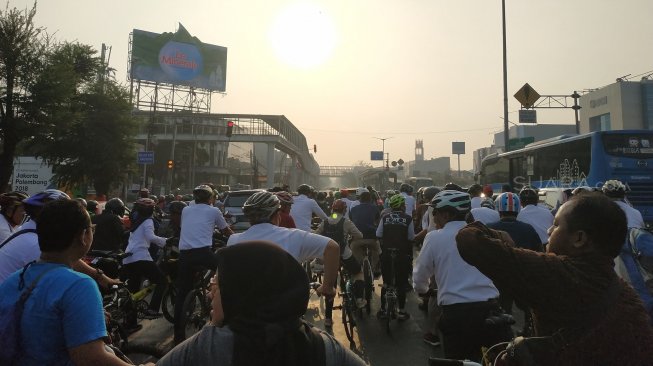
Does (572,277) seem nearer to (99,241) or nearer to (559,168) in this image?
(99,241)

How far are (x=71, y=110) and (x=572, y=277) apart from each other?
820 inches

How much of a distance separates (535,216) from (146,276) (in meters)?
5.65

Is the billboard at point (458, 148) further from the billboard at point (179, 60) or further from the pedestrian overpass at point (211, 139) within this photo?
the billboard at point (179, 60)

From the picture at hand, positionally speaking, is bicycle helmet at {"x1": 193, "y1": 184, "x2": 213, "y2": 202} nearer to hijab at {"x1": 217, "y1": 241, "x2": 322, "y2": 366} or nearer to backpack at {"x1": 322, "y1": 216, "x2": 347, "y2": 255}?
backpack at {"x1": 322, "y1": 216, "x2": 347, "y2": 255}

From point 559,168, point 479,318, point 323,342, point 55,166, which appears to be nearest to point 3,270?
point 323,342

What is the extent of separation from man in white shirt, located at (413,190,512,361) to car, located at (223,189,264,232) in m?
8.39

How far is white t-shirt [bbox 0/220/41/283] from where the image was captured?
3.10 m

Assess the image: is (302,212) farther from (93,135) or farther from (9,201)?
(93,135)

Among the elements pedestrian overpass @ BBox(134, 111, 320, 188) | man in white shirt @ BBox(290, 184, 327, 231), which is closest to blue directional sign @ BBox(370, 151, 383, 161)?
pedestrian overpass @ BBox(134, 111, 320, 188)

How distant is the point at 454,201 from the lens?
12.1 feet

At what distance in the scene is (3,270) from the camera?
3.07 m

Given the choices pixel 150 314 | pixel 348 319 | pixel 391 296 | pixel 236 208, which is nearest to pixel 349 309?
pixel 348 319

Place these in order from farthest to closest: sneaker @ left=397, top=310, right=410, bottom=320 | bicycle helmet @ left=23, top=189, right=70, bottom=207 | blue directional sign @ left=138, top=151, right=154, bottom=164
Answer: blue directional sign @ left=138, top=151, right=154, bottom=164
sneaker @ left=397, top=310, right=410, bottom=320
bicycle helmet @ left=23, top=189, right=70, bottom=207

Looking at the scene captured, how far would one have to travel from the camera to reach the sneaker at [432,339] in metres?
6.00
